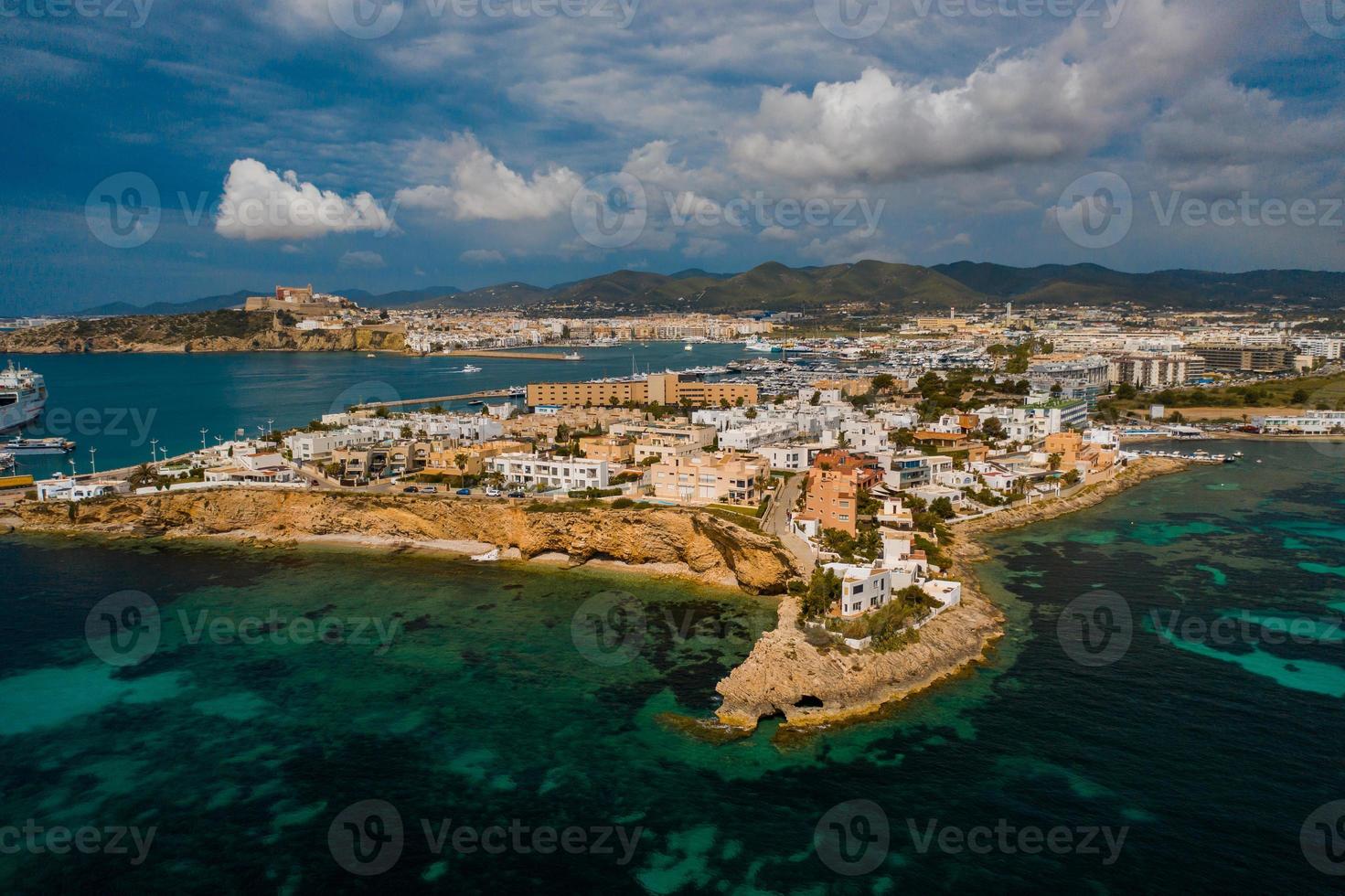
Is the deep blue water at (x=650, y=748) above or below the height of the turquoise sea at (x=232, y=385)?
below

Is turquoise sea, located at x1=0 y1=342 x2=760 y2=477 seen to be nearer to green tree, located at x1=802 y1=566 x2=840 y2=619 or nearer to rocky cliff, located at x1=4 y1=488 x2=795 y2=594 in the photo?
rocky cliff, located at x1=4 y1=488 x2=795 y2=594

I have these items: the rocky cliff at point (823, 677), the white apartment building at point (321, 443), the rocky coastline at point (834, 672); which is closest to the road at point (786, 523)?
the rocky coastline at point (834, 672)

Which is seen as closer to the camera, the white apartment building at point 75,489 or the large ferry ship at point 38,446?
the white apartment building at point 75,489

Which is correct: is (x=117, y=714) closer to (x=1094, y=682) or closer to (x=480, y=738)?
(x=480, y=738)

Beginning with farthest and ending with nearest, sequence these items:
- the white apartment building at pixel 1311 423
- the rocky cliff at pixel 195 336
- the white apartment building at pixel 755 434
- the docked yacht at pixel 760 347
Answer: the rocky cliff at pixel 195 336 < the docked yacht at pixel 760 347 < the white apartment building at pixel 1311 423 < the white apartment building at pixel 755 434

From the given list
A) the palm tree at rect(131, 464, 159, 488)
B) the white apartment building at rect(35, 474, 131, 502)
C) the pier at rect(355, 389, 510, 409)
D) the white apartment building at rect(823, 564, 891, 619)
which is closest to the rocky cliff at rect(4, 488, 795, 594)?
the white apartment building at rect(35, 474, 131, 502)

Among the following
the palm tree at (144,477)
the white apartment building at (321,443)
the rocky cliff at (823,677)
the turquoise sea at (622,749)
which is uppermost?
the white apartment building at (321,443)

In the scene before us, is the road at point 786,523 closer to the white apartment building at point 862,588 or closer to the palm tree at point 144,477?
the white apartment building at point 862,588
